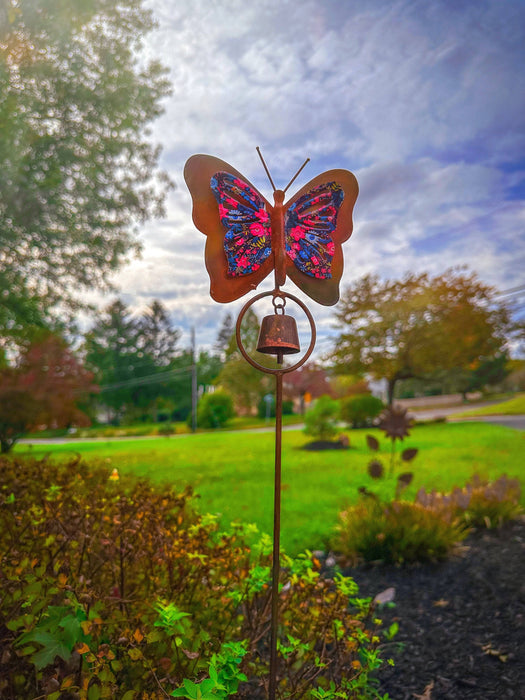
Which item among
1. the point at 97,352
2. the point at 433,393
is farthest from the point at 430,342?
the point at 97,352

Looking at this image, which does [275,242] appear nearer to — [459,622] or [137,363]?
[459,622]

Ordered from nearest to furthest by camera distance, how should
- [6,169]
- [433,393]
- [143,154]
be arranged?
[6,169]
[143,154]
[433,393]

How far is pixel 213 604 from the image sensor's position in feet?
7.14

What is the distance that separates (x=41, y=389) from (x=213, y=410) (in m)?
12.9

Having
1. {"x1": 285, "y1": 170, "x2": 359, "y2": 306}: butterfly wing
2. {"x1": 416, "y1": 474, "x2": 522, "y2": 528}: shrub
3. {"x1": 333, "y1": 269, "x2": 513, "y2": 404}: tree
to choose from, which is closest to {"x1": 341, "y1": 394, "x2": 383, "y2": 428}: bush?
{"x1": 333, "y1": 269, "x2": 513, "y2": 404}: tree

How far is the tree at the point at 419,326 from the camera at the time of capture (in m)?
17.0

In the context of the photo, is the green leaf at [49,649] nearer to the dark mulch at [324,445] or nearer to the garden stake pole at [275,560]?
the garden stake pole at [275,560]

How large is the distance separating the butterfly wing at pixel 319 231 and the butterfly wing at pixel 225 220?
0.49ft

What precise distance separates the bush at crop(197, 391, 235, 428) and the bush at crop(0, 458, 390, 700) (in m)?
20.3

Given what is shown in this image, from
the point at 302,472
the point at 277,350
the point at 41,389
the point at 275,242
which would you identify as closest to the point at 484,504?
the point at 302,472

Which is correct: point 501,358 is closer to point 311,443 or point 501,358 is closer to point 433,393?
point 433,393

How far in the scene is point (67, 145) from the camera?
30.1ft

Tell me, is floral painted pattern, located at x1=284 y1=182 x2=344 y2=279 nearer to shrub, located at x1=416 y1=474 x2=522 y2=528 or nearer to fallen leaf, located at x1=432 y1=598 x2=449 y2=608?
fallen leaf, located at x1=432 y1=598 x2=449 y2=608

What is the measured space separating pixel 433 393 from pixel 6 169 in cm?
3808
